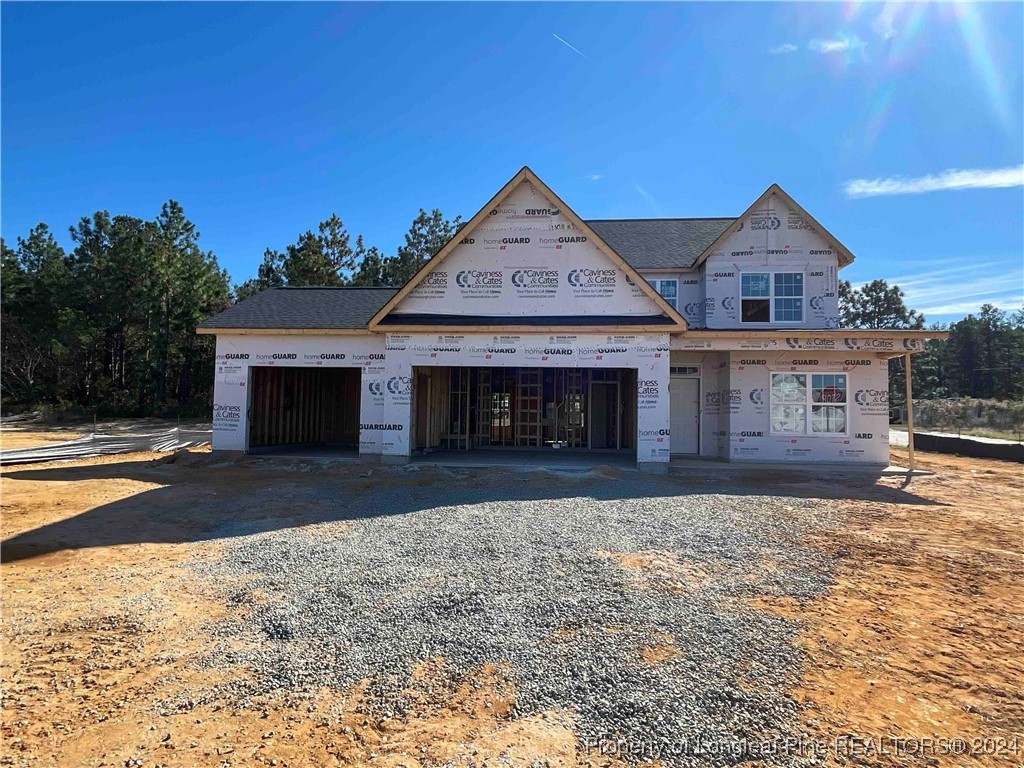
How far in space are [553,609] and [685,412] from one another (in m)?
13.1

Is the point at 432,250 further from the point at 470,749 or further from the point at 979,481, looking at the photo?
the point at 470,749

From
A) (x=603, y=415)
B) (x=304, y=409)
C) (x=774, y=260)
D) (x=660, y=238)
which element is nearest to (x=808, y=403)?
(x=774, y=260)

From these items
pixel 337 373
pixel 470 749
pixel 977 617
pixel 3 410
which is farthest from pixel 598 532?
pixel 3 410

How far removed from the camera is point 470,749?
2.81m

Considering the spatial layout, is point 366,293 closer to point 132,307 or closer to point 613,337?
point 613,337

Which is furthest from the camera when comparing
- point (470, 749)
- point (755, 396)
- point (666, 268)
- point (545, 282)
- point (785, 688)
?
point (666, 268)

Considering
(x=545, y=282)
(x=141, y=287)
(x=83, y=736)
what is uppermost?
(x=141, y=287)

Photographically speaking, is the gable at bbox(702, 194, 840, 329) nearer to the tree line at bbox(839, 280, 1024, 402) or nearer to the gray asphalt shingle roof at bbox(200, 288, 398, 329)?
the gray asphalt shingle roof at bbox(200, 288, 398, 329)

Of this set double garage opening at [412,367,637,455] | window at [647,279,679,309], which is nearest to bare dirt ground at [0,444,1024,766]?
window at [647,279,679,309]

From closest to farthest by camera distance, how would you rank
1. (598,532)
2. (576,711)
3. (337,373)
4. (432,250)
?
(576,711)
(598,532)
(337,373)
(432,250)

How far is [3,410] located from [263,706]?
42206mm

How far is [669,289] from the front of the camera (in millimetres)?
17531

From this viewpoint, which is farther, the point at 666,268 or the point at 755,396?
the point at 666,268

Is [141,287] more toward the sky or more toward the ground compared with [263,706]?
more toward the sky
